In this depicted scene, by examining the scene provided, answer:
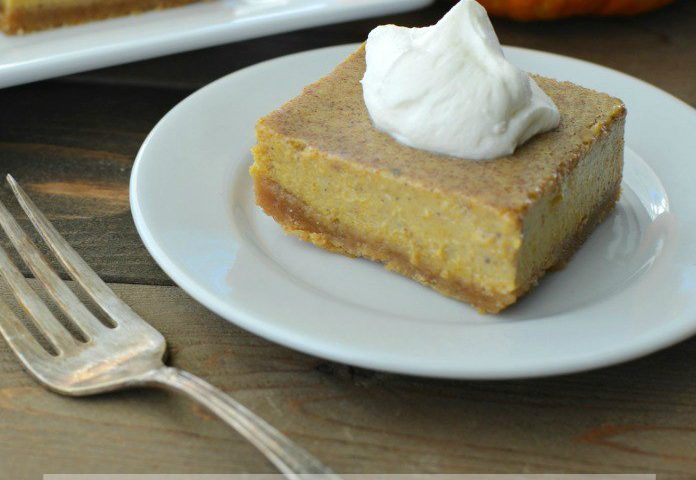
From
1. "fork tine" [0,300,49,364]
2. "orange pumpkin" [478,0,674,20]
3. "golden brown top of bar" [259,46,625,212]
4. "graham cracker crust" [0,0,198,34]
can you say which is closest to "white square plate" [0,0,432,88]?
"graham cracker crust" [0,0,198,34]

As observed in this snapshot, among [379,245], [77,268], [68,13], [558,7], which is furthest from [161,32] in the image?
[558,7]

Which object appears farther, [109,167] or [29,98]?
[29,98]

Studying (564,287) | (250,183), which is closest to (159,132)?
(250,183)

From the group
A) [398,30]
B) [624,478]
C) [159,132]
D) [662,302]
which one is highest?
[398,30]

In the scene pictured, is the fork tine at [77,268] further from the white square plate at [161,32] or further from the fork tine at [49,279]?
the white square plate at [161,32]

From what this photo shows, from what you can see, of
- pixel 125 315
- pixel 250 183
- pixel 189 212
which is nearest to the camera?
pixel 125 315

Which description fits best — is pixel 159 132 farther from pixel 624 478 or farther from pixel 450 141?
pixel 624 478

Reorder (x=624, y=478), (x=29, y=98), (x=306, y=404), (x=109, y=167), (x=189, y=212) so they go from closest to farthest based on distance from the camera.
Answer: (x=624, y=478)
(x=306, y=404)
(x=189, y=212)
(x=109, y=167)
(x=29, y=98)
